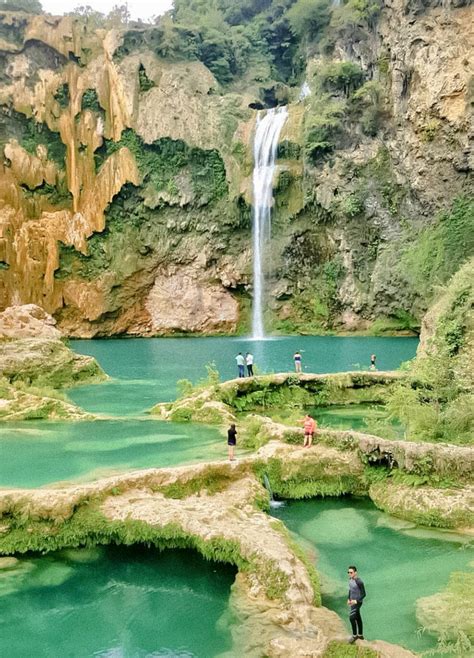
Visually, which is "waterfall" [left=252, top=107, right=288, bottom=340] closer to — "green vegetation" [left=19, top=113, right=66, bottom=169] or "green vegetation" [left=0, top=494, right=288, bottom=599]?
"green vegetation" [left=19, top=113, right=66, bottom=169]

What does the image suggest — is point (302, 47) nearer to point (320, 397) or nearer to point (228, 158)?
point (228, 158)

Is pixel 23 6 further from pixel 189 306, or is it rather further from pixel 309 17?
pixel 189 306

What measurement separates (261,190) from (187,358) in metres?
21.5

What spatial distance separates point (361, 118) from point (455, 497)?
4315cm

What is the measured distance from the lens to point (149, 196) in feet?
185

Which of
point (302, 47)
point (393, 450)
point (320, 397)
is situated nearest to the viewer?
point (393, 450)

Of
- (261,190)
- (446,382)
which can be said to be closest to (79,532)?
(446,382)

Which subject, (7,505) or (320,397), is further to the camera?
(320,397)

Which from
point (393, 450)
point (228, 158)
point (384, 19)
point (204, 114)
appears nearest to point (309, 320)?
point (228, 158)

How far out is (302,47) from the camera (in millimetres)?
60969

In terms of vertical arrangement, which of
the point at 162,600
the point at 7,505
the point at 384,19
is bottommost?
the point at 162,600

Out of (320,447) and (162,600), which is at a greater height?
(320,447)

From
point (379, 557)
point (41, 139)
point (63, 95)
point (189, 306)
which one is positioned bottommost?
point (379, 557)

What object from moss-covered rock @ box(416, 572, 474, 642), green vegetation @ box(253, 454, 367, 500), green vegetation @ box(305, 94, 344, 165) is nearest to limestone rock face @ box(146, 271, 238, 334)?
green vegetation @ box(305, 94, 344, 165)
